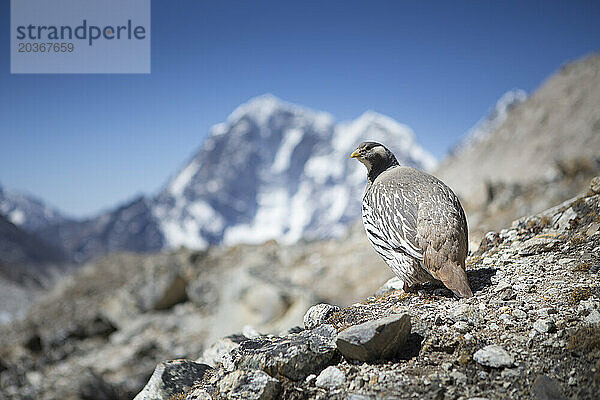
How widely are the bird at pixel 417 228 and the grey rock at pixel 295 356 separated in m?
1.61

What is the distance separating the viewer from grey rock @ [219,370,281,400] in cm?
444

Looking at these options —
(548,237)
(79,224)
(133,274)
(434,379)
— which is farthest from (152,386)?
(79,224)

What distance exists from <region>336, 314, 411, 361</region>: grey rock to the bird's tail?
1084 millimetres

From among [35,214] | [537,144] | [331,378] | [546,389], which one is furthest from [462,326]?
[35,214]

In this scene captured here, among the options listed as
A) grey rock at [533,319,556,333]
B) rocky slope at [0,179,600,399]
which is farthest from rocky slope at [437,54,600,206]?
grey rock at [533,319,556,333]

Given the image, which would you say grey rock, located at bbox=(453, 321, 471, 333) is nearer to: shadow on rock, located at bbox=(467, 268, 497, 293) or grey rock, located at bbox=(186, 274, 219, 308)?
shadow on rock, located at bbox=(467, 268, 497, 293)

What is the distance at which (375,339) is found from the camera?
4.62 m

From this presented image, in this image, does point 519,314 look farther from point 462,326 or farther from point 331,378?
point 331,378

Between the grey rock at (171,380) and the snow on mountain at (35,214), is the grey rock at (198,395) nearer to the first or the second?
the grey rock at (171,380)

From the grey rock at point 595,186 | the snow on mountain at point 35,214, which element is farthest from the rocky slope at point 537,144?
the snow on mountain at point 35,214

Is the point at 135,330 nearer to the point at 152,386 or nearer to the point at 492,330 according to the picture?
the point at 152,386

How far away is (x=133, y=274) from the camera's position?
123ft

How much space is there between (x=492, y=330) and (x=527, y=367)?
674 mm

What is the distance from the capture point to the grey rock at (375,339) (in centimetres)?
462
